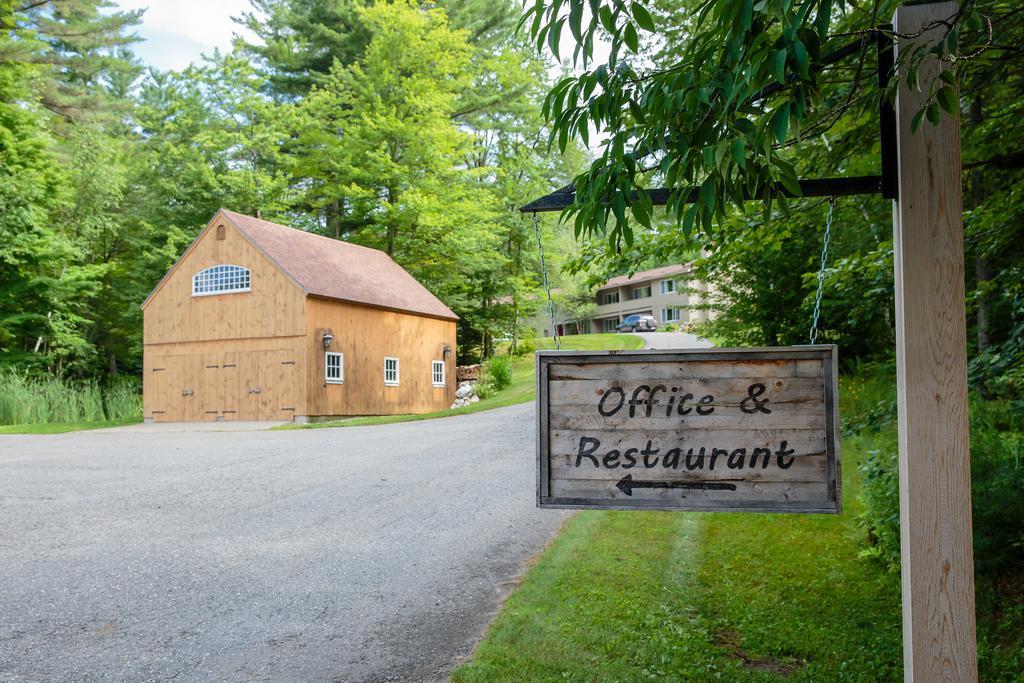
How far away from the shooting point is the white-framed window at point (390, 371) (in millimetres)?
24256

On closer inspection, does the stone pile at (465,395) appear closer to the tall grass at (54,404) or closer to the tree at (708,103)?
the tall grass at (54,404)

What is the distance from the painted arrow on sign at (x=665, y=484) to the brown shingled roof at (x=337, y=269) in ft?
61.9

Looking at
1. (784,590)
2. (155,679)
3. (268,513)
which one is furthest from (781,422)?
(268,513)

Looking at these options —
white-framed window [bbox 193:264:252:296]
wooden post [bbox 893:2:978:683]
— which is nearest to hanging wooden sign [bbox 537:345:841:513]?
wooden post [bbox 893:2:978:683]

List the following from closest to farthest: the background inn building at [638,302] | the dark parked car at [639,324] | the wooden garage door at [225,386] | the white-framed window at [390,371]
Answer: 1. the wooden garage door at [225,386]
2. the white-framed window at [390,371]
3. the dark parked car at [639,324]
4. the background inn building at [638,302]

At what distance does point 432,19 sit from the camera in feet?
105

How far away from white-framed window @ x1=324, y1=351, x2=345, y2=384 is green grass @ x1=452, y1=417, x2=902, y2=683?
16142 mm

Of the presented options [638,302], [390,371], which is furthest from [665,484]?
[638,302]

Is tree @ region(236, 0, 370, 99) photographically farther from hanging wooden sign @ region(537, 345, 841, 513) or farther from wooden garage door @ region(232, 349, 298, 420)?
hanging wooden sign @ region(537, 345, 841, 513)

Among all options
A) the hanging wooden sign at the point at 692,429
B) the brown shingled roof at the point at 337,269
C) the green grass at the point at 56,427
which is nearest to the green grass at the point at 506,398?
the brown shingled roof at the point at 337,269

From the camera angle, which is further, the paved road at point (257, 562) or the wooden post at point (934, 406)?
the paved road at point (257, 562)

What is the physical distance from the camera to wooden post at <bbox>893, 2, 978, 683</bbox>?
2.48m

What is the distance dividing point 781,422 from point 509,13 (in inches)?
1410

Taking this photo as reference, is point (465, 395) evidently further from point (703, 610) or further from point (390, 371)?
point (703, 610)
